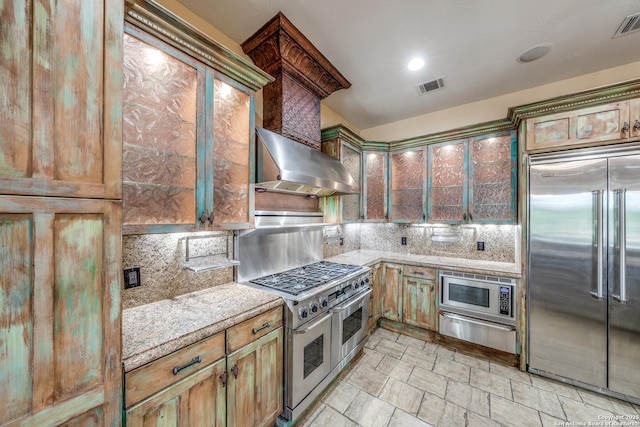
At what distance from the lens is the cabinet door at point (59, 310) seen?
2.29ft

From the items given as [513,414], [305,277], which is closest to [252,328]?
[305,277]

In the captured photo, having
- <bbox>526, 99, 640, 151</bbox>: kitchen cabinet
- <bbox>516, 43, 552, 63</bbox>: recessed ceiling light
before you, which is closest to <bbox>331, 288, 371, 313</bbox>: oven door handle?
<bbox>526, 99, 640, 151</bbox>: kitchen cabinet

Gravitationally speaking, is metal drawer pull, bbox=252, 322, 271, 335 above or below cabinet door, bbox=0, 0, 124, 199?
below

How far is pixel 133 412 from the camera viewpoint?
0.99m

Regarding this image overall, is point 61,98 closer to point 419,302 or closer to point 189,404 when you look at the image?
point 189,404

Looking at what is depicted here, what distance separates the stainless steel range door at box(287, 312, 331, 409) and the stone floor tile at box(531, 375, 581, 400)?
203 cm

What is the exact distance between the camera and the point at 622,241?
1.95 meters

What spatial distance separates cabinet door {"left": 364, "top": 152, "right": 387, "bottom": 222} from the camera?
350 centimetres

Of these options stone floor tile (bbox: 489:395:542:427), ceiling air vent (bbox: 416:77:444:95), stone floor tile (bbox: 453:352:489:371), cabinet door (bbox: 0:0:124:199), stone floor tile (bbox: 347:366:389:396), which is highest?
ceiling air vent (bbox: 416:77:444:95)

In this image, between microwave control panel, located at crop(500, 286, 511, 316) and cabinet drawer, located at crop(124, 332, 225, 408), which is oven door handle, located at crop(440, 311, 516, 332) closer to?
microwave control panel, located at crop(500, 286, 511, 316)

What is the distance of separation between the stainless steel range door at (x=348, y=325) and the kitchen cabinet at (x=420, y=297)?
74cm

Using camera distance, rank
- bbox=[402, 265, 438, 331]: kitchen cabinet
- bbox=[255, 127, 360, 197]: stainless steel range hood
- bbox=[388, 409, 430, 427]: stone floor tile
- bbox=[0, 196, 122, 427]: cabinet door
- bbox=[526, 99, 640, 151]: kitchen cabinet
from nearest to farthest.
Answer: bbox=[0, 196, 122, 427]: cabinet door, bbox=[388, 409, 430, 427]: stone floor tile, bbox=[255, 127, 360, 197]: stainless steel range hood, bbox=[526, 99, 640, 151]: kitchen cabinet, bbox=[402, 265, 438, 331]: kitchen cabinet

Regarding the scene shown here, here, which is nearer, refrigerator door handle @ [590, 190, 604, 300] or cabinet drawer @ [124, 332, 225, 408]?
cabinet drawer @ [124, 332, 225, 408]

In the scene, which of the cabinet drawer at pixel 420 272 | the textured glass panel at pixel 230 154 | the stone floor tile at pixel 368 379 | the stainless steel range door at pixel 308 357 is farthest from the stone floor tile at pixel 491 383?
the textured glass panel at pixel 230 154
